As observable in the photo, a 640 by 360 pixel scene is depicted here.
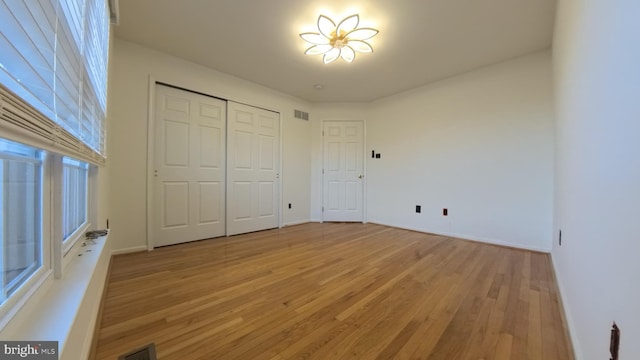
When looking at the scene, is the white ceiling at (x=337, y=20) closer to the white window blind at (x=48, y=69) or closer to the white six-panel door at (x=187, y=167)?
the white six-panel door at (x=187, y=167)

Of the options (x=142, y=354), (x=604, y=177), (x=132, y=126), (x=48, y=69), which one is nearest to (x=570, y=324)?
(x=604, y=177)

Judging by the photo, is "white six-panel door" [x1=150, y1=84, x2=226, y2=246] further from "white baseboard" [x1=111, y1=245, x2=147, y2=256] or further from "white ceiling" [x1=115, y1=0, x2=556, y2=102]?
"white ceiling" [x1=115, y1=0, x2=556, y2=102]

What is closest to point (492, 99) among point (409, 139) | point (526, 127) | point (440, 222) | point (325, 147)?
point (526, 127)

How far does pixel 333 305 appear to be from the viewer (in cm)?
162

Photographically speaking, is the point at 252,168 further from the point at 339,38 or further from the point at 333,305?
the point at 333,305

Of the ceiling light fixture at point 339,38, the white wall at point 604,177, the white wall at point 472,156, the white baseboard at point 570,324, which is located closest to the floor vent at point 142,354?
the white wall at point 604,177

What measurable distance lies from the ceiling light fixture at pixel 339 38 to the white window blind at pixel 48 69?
70.0 inches

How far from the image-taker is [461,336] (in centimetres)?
133

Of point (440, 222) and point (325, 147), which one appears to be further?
point (325, 147)

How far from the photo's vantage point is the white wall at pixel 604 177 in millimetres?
643

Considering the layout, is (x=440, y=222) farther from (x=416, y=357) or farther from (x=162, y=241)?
(x=162, y=241)

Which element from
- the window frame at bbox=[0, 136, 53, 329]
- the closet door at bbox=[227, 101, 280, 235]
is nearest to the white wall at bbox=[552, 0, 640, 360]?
the window frame at bbox=[0, 136, 53, 329]

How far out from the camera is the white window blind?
50 cm

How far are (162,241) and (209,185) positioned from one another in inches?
35.5
